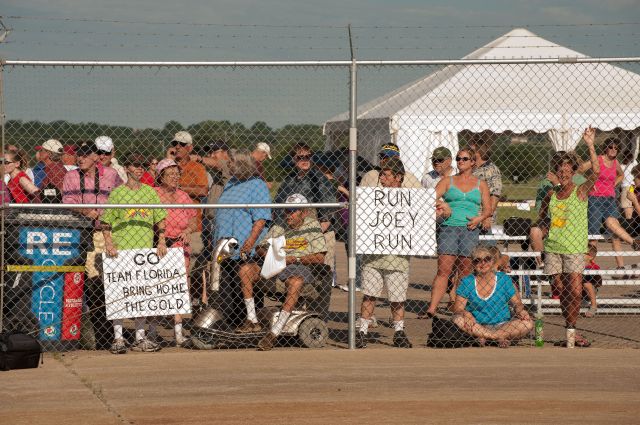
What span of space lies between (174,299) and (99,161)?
5.82 feet

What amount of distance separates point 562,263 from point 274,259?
2.81m

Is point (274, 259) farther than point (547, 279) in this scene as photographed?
No

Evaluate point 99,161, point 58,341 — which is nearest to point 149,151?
point 99,161

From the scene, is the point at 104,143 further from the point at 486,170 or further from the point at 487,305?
the point at 486,170

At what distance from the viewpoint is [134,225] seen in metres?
10.5

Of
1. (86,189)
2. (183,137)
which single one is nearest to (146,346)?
(86,189)

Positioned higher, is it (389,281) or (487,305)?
(389,281)

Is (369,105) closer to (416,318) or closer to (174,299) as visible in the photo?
(416,318)

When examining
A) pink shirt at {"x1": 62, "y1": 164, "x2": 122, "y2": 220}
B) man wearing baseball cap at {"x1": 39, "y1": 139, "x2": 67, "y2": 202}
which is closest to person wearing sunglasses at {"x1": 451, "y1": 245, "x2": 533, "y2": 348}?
pink shirt at {"x1": 62, "y1": 164, "x2": 122, "y2": 220}

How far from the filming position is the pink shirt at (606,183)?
46.1ft

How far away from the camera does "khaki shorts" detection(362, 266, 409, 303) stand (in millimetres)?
10516

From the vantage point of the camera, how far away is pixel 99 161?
1118 cm

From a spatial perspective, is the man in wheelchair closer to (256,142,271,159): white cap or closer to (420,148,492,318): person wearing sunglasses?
(420,148,492,318): person wearing sunglasses

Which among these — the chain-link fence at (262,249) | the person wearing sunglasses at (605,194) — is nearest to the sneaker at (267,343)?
the chain-link fence at (262,249)
